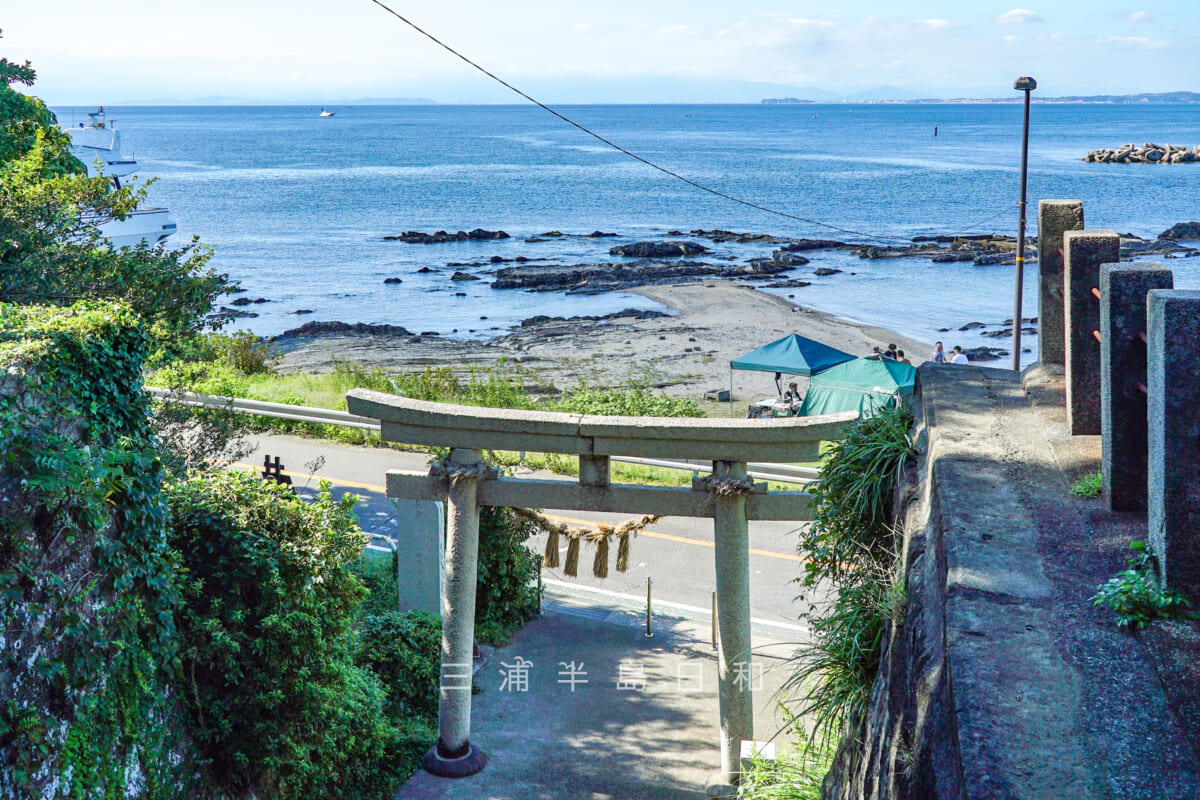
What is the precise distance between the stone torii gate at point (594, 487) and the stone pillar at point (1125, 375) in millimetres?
3505

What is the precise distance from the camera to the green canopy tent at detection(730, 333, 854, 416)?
2403 centimetres

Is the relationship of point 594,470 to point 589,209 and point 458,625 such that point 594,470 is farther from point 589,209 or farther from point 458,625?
point 589,209

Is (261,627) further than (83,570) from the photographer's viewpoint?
Yes

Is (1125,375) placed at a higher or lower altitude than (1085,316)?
lower

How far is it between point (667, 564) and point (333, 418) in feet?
24.1

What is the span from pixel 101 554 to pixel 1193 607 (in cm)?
641

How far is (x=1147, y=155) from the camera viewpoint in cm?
12438

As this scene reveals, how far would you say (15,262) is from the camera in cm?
1103

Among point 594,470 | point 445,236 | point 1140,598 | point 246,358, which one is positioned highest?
point 445,236

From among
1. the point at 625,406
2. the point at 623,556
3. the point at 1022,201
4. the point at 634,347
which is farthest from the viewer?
the point at 634,347

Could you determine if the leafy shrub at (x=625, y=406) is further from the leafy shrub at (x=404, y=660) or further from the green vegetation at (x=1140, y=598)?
the green vegetation at (x=1140, y=598)

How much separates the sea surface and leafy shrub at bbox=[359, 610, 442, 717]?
30.9m

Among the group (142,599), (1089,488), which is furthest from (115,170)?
(1089,488)

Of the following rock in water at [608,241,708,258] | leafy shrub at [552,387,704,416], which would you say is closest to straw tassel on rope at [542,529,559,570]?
leafy shrub at [552,387,704,416]
